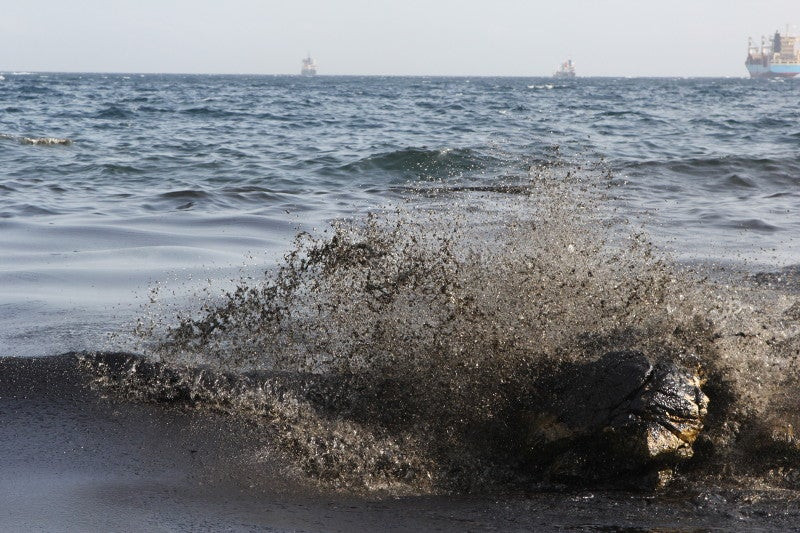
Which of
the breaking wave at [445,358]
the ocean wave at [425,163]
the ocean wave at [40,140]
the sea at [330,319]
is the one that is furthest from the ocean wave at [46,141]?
the breaking wave at [445,358]

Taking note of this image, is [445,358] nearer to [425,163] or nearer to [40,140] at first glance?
[425,163]

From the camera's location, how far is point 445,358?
3.71 meters

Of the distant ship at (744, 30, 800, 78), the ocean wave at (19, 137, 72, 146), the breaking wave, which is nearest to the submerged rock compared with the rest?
the breaking wave

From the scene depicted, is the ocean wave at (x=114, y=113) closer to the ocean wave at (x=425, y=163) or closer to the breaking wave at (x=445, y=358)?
the ocean wave at (x=425, y=163)

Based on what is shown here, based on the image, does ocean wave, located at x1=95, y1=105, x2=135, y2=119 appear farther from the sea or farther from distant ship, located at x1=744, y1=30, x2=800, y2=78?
distant ship, located at x1=744, y1=30, x2=800, y2=78

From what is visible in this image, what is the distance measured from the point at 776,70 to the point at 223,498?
122436 millimetres

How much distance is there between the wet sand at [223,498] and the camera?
2.73 metres

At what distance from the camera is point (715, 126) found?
2028cm

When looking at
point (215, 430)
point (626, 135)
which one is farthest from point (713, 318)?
point (626, 135)

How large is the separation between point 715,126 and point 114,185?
49.2 ft

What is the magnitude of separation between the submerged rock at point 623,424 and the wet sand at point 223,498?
0.41 feet

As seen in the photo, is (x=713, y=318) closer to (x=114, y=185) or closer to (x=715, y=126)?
(x=114, y=185)

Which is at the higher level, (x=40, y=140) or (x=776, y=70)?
(x=776, y=70)

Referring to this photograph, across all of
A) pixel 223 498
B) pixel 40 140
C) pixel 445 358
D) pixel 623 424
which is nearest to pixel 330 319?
pixel 445 358
